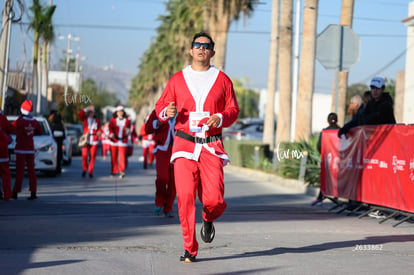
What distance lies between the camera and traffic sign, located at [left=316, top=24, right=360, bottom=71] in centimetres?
1730

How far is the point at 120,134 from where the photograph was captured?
21.8 metres

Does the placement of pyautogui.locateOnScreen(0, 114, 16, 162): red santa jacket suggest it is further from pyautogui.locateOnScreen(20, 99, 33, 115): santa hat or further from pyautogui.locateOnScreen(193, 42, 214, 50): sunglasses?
pyautogui.locateOnScreen(193, 42, 214, 50): sunglasses

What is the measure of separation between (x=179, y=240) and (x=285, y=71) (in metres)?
21.2

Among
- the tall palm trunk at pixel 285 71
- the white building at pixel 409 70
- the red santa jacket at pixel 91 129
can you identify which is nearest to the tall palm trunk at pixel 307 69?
the tall palm trunk at pixel 285 71

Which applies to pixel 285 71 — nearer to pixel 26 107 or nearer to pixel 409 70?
pixel 409 70

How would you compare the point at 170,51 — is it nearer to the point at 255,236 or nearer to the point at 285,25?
the point at 285,25

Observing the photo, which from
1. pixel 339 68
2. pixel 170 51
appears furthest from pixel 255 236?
pixel 170 51

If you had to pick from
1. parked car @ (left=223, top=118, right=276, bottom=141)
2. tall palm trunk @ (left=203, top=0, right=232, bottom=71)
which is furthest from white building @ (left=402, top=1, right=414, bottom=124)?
tall palm trunk @ (left=203, top=0, right=232, bottom=71)

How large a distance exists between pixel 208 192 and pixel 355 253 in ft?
5.82

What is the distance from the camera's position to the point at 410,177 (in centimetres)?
1123

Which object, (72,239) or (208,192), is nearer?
(208,192)

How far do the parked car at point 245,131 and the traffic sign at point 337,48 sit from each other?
78.8 ft

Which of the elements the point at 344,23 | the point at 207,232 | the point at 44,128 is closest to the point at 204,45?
the point at 207,232

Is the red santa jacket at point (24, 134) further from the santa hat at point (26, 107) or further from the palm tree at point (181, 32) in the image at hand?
the palm tree at point (181, 32)
